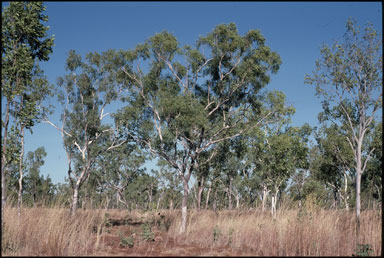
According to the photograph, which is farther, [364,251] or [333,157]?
[333,157]

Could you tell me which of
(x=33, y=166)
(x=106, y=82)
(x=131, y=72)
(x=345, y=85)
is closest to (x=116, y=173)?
(x=33, y=166)

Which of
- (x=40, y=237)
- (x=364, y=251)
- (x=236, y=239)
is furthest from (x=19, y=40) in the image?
(x=364, y=251)

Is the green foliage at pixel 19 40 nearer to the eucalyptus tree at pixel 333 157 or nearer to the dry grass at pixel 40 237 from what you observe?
the dry grass at pixel 40 237

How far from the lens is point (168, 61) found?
15.0 metres

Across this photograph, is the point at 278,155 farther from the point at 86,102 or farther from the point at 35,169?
the point at 35,169

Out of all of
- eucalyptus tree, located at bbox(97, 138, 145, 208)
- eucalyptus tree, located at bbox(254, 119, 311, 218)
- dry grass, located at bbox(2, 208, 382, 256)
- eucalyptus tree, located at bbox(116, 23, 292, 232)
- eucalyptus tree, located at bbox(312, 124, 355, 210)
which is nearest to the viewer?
dry grass, located at bbox(2, 208, 382, 256)

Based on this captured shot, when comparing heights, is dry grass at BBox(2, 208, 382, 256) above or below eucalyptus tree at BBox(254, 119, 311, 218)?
below

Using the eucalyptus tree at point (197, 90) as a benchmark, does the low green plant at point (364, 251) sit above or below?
below

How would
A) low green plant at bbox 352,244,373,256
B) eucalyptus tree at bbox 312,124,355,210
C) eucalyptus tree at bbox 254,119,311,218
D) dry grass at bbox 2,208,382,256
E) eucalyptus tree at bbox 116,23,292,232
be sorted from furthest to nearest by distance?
eucalyptus tree at bbox 312,124,355,210 < eucalyptus tree at bbox 254,119,311,218 < eucalyptus tree at bbox 116,23,292,232 < dry grass at bbox 2,208,382,256 < low green plant at bbox 352,244,373,256

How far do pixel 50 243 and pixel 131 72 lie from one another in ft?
33.2

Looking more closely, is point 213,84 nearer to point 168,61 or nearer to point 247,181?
point 168,61

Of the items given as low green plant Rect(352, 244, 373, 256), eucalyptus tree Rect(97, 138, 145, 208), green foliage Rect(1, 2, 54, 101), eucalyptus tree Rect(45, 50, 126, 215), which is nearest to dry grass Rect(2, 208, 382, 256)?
low green plant Rect(352, 244, 373, 256)

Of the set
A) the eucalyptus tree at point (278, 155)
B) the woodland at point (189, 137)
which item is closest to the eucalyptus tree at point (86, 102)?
the woodland at point (189, 137)

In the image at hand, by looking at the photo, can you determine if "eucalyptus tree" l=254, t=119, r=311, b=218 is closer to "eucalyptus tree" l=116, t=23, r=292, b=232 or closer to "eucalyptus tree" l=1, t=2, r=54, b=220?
"eucalyptus tree" l=116, t=23, r=292, b=232
